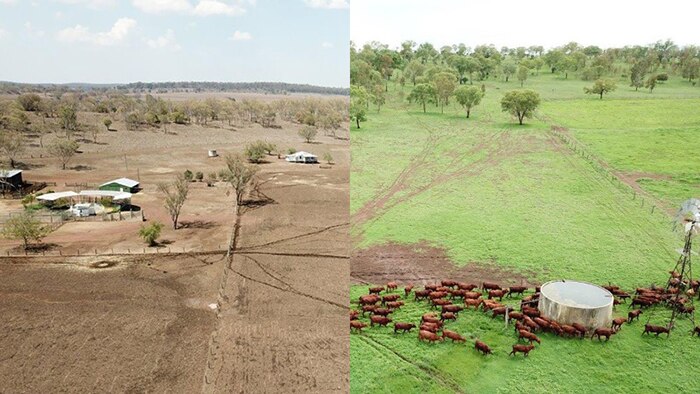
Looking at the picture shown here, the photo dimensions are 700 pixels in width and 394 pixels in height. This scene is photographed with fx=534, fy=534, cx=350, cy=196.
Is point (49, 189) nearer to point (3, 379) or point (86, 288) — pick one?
point (86, 288)

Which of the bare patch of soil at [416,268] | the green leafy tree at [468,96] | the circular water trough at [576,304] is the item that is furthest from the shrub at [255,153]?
the circular water trough at [576,304]

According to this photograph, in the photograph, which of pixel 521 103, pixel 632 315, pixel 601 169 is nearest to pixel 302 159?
pixel 521 103

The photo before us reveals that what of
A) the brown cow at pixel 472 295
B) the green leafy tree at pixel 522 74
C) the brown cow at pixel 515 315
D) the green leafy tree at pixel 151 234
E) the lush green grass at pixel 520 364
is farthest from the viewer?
the green leafy tree at pixel 522 74

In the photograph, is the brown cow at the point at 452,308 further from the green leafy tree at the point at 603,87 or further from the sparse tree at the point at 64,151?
the green leafy tree at the point at 603,87

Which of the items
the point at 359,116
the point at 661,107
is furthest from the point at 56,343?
the point at 661,107

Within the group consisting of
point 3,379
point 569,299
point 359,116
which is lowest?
point 3,379

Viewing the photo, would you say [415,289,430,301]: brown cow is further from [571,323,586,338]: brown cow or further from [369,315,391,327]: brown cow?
[571,323,586,338]: brown cow

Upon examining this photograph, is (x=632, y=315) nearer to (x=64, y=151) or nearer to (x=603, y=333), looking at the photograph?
(x=603, y=333)
